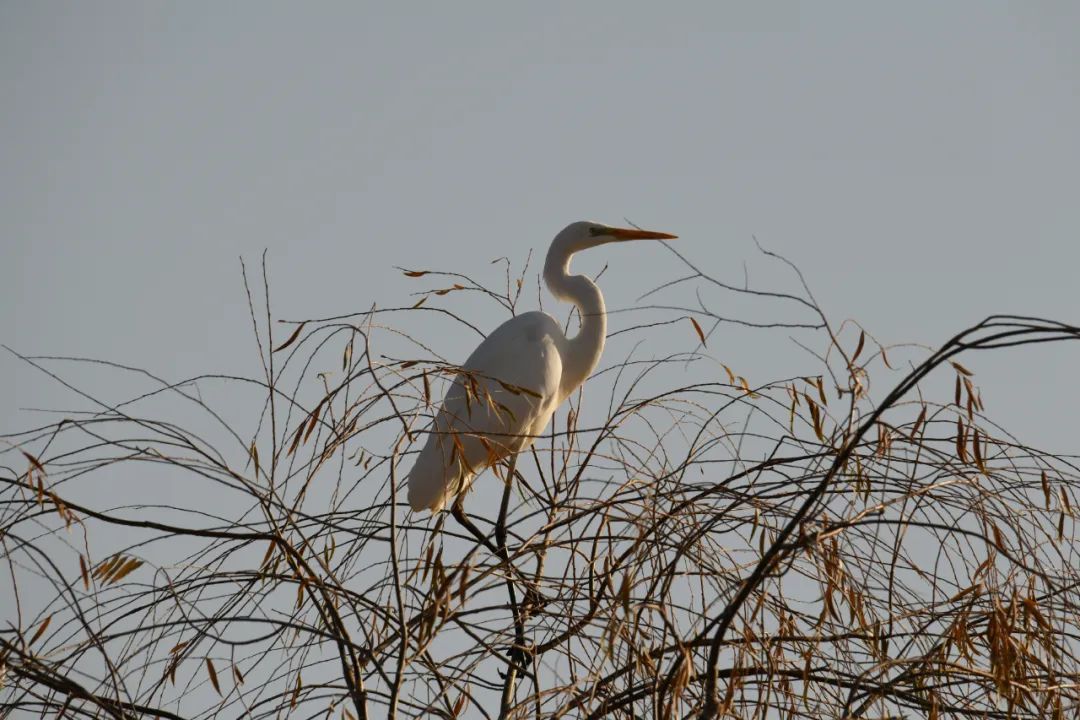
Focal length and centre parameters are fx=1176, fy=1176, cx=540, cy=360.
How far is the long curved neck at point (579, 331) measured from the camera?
4.15 metres

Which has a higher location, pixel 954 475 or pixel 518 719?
pixel 954 475

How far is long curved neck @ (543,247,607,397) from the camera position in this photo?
13.6 ft

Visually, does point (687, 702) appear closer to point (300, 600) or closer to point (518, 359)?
point (300, 600)

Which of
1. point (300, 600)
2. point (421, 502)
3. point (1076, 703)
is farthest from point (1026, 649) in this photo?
point (421, 502)

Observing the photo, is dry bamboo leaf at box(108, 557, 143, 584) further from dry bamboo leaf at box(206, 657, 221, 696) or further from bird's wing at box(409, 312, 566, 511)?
bird's wing at box(409, 312, 566, 511)

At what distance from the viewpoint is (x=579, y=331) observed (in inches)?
168

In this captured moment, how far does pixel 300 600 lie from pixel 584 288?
2073 millimetres

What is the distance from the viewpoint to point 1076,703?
179cm

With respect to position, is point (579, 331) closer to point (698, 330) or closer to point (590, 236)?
point (590, 236)

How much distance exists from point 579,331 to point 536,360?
271 millimetres

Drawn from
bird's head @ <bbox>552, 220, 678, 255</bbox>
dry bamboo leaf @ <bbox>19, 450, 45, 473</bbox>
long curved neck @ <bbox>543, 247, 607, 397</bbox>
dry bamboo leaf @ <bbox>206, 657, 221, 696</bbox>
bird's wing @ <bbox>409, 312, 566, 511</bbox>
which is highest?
bird's head @ <bbox>552, 220, 678, 255</bbox>

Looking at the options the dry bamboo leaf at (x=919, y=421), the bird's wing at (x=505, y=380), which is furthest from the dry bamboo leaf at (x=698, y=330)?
the bird's wing at (x=505, y=380)

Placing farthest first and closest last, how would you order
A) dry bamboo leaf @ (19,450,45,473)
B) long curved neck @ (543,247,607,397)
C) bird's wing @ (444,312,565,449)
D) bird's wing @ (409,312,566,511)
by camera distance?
long curved neck @ (543,247,607,397)
bird's wing @ (444,312,565,449)
bird's wing @ (409,312,566,511)
dry bamboo leaf @ (19,450,45,473)

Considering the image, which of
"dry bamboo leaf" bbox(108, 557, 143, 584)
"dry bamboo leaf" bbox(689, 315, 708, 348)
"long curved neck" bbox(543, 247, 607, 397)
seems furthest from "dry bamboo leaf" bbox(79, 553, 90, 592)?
"long curved neck" bbox(543, 247, 607, 397)
